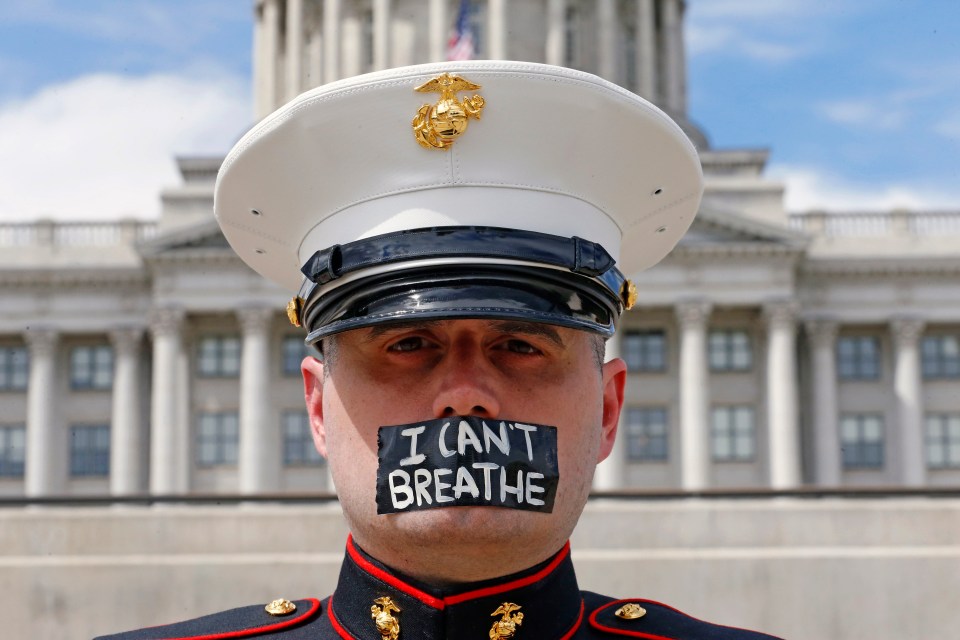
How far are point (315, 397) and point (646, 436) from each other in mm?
46725

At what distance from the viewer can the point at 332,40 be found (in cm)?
6134

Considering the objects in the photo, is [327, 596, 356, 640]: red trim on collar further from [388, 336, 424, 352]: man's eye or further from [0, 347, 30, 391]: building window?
[0, 347, 30, 391]: building window

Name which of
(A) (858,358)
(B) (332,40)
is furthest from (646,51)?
(A) (858,358)

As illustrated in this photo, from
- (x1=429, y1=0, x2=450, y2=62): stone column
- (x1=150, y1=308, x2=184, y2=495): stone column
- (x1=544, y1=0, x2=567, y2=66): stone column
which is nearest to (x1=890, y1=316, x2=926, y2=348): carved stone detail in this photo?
(x1=544, y1=0, x2=567, y2=66): stone column

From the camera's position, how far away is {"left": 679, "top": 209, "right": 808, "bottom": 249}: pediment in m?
48.0

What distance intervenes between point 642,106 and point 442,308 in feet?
1.76

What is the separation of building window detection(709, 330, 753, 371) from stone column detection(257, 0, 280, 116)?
24.8m

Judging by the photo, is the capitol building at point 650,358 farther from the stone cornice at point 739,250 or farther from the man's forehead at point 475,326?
the man's forehead at point 475,326

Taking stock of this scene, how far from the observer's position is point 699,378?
47.9 meters

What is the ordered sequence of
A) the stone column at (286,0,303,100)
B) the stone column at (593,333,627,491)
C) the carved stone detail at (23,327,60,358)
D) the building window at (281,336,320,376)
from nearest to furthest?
the stone column at (593,333,627,491), the building window at (281,336,320,376), the carved stone detail at (23,327,60,358), the stone column at (286,0,303,100)

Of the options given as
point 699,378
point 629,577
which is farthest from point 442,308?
point 699,378

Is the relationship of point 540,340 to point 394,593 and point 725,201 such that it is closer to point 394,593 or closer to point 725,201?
point 394,593

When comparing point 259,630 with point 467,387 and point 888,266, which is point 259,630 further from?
point 888,266

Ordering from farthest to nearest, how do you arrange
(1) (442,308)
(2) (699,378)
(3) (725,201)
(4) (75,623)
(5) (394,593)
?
(3) (725,201) < (2) (699,378) < (4) (75,623) < (5) (394,593) < (1) (442,308)
